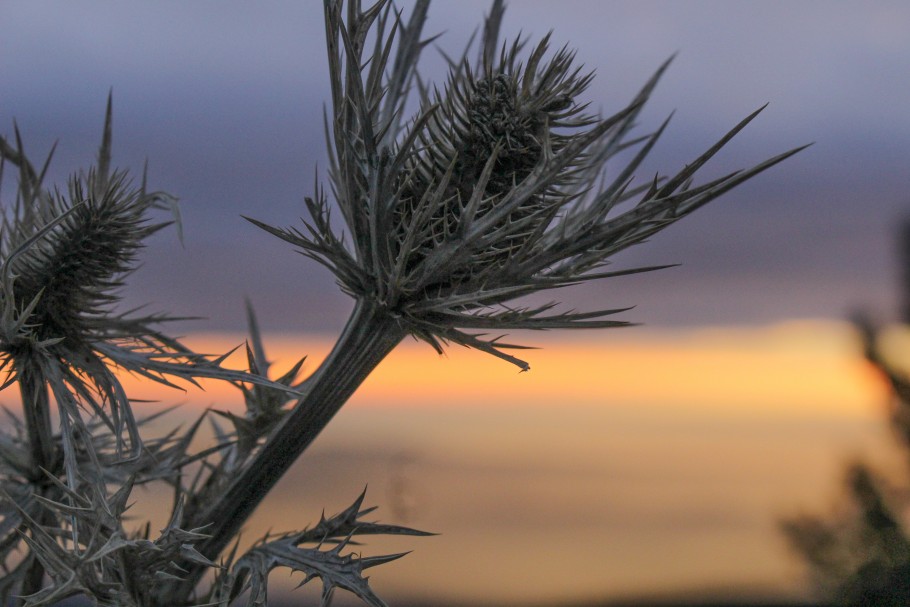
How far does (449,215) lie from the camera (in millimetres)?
1646

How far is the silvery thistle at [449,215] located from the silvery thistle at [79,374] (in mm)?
189

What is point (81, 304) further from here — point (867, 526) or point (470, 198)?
point (867, 526)

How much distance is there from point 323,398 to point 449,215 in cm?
47

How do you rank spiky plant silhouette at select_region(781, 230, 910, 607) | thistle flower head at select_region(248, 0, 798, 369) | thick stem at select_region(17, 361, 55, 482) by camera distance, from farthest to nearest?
spiky plant silhouette at select_region(781, 230, 910, 607)
thick stem at select_region(17, 361, 55, 482)
thistle flower head at select_region(248, 0, 798, 369)

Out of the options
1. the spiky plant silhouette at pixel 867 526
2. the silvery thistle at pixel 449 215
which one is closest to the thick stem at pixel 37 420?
the silvery thistle at pixel 449 215

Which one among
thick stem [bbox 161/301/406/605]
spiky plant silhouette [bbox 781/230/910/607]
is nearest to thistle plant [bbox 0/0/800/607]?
thick stem [bbox 161/301/406/605]

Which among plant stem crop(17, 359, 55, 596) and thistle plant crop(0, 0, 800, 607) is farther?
plant stem crop(17, 359, 55, 596)

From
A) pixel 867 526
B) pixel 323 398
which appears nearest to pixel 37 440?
pixel 323 398

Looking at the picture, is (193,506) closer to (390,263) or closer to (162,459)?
(162,459)

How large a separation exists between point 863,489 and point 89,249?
3.55 m

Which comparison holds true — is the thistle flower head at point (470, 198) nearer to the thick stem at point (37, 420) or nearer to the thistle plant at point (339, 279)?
the thistle plant at point (339, 279)

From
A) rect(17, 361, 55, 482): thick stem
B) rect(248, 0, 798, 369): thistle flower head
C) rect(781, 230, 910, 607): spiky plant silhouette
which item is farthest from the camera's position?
rect(781, 230, 910, 607): spiky plant silhouette

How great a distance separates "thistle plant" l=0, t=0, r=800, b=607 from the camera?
1.42m

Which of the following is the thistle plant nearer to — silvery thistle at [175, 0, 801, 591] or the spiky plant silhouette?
silvery thistle at [175, 0, 801, 591]
